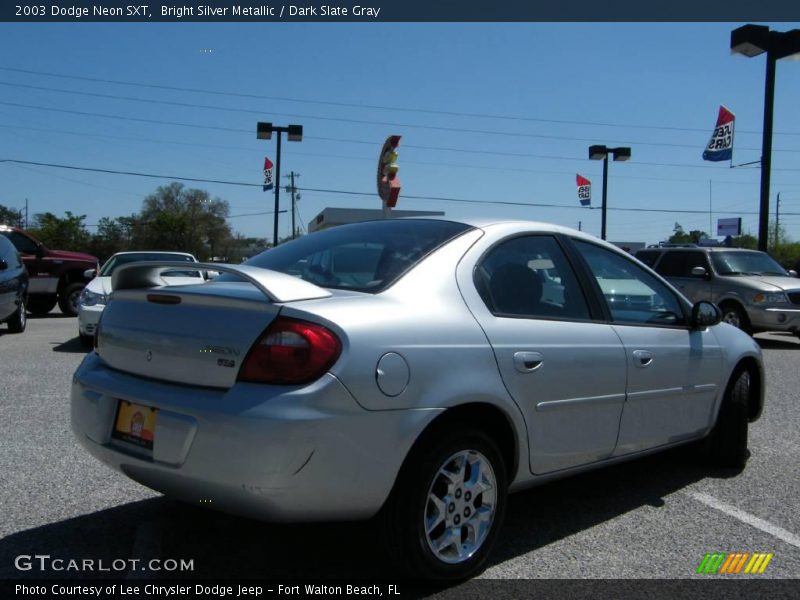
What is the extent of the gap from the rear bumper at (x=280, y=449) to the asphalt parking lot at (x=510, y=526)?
375mm

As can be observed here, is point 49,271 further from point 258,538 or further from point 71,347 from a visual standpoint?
point 258,538

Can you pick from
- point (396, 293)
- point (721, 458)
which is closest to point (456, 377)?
point (396, 293)

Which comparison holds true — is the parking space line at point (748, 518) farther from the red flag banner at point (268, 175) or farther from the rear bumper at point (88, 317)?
the red flag banner at point (268, 175)

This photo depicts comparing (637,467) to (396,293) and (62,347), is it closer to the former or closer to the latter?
(396,293)

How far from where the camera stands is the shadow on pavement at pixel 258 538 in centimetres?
327

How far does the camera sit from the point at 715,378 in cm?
465

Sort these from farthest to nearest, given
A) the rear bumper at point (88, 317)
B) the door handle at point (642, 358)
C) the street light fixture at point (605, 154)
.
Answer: the street light fixture at point (605, 154), the rear bumper at point (88, 317), the door handle at point (642, 358)

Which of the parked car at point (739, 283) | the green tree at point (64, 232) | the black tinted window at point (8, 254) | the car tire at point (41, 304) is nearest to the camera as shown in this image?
the black tinted window at point (8, 254)

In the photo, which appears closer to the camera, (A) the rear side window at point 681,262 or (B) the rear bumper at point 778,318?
(B) the rear bumper at point 778,318

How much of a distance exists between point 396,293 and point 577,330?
106 cm

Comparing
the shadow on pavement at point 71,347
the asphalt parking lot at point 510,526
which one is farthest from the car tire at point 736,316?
the shadow on pavement at point 71,347

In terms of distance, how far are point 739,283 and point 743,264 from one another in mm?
1152

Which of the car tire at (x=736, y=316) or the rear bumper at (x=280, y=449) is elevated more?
the rear bumper at (x=280, y=449)

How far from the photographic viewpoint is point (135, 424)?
3100mm
